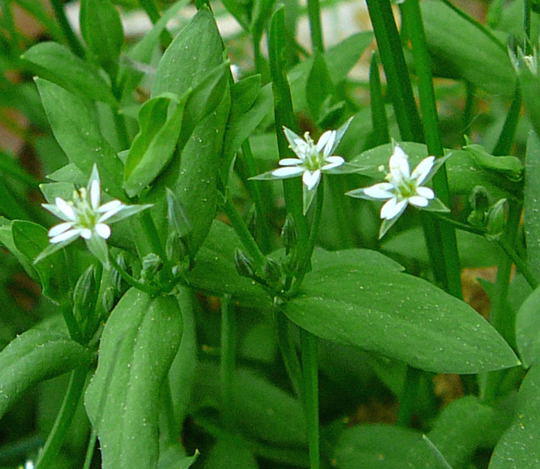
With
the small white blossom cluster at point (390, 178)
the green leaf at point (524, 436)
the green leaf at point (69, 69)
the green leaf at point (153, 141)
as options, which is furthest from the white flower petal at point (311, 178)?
the green leaf at point (69, 69)

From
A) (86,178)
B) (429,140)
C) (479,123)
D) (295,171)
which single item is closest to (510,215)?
(429,140)

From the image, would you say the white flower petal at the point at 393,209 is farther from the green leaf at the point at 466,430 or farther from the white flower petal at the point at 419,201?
the green leaf at the point at 466,430

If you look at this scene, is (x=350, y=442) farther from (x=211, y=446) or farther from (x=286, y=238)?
(x=286, y=238)

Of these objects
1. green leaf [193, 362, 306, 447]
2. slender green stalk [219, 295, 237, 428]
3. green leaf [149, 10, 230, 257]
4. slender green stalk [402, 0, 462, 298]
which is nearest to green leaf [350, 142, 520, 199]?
slender green stalk [402, 0, 462, 298]

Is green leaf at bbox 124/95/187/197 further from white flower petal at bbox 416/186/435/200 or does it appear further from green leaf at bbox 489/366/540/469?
green leaf at bbox 489/366/540/469

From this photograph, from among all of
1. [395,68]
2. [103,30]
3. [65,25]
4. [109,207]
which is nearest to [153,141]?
[109,207]
